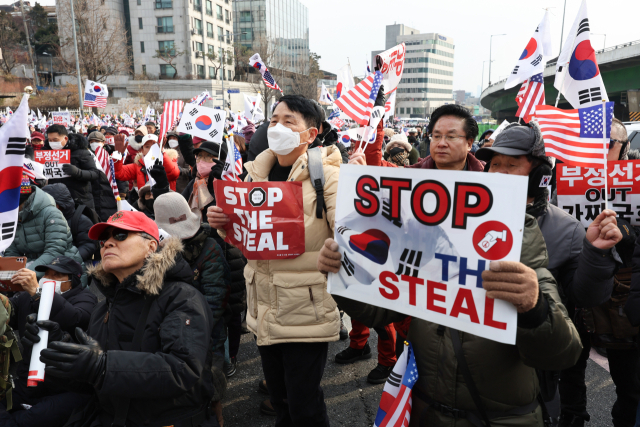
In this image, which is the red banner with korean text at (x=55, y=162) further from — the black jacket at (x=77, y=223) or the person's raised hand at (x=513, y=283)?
the person's raised hand at (x=513, y=283)

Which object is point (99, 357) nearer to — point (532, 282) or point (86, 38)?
point (532, 282)

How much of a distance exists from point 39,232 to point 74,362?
2916 mm

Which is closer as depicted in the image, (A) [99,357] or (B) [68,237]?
(A) [99,357]

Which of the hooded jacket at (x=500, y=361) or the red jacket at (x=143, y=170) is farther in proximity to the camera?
the red jacket at (x=143, y=170)

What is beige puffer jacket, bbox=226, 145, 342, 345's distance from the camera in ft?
8.48

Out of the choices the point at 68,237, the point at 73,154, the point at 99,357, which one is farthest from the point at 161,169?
the point at 99,357

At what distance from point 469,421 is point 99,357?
62.6 inches

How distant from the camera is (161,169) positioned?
5.35 m

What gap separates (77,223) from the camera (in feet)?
17.2

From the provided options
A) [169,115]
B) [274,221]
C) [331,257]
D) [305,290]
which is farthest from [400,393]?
[169,115]

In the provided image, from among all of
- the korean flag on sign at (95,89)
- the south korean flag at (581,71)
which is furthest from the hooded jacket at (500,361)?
the korean flag on sign at (95,89)

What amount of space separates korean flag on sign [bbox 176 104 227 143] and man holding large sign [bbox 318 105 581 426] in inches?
166

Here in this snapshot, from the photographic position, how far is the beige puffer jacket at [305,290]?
2.58 meters

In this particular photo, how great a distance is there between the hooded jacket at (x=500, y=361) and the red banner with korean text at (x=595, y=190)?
148 centimetres
